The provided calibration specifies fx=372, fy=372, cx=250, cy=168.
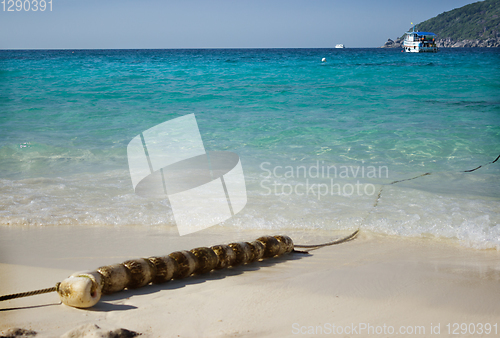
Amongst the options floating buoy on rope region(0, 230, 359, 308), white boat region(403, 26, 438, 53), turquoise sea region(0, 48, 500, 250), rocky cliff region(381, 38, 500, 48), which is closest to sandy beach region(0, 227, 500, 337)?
floating buoy on rope region(0, 230, 359, 308)

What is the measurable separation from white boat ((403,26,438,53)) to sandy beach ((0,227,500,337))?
2738 inches

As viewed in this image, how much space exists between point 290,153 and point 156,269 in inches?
193

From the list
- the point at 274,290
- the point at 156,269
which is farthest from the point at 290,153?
the point at 156,269

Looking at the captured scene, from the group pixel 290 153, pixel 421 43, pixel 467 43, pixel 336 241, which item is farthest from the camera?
pixel 467 43

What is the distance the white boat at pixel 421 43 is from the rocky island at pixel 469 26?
67.0 m

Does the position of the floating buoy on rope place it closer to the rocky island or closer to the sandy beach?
the sandy beach

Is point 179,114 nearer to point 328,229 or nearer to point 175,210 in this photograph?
point 175,210

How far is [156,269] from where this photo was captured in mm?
2371

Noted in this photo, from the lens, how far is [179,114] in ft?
36.5

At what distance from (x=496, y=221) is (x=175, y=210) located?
11.3 ft

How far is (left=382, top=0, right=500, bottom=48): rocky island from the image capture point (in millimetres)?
116688

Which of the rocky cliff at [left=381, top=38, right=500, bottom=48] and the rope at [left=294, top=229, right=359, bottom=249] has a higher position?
the rocky cliff at [left=381, top=38, right=500, bottom=48]

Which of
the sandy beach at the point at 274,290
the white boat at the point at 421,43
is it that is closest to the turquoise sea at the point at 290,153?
the sandy beach at the point at 274,290

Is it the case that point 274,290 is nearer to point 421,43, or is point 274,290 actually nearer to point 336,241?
point 336,241
